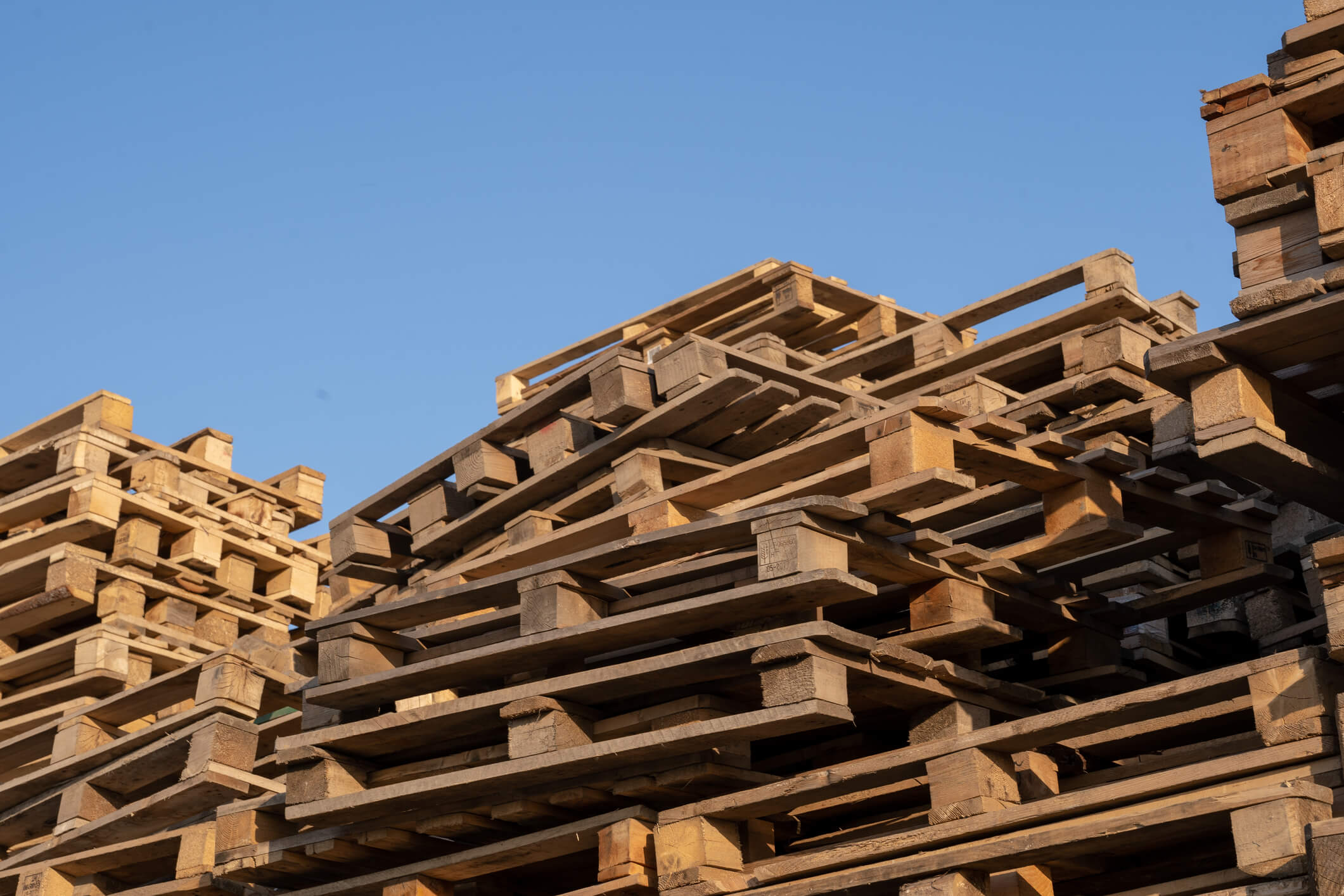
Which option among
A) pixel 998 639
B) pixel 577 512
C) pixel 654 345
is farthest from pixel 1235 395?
pixel 654 345

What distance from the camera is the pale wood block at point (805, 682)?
254 inches

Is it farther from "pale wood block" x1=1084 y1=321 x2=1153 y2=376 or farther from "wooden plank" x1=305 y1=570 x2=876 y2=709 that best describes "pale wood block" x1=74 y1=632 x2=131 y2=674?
"pale wood block" x1=1084 y1=321 x2=1153 y2=376

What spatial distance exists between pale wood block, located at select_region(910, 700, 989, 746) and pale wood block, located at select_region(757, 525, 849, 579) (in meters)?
0.77

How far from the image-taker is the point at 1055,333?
30.3 feet

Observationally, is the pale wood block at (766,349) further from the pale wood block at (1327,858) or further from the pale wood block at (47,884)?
the pale wood block at (1327,858)

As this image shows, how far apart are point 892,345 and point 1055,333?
1141 mm

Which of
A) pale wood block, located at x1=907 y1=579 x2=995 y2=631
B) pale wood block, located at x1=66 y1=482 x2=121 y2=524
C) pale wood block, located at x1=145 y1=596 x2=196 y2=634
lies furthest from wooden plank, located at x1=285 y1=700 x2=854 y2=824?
pale wood block, located at x1=66 y1=482 x2=121 y2=524

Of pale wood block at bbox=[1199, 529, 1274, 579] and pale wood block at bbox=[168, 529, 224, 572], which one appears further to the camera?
pale wood block at bbox=[168, 529, 224, 572]

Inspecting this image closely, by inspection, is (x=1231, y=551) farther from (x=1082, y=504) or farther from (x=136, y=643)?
(x=136, y=643)

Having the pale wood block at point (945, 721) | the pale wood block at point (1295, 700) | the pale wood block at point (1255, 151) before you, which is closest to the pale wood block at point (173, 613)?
the pale wood block at point (945, 721)

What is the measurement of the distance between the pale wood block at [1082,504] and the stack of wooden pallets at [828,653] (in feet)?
0.05

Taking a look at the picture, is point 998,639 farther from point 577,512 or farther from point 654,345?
point 654,345

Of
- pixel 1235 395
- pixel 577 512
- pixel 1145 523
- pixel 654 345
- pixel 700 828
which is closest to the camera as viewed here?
pixel 1235 395

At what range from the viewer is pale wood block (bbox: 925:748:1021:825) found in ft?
20.7
